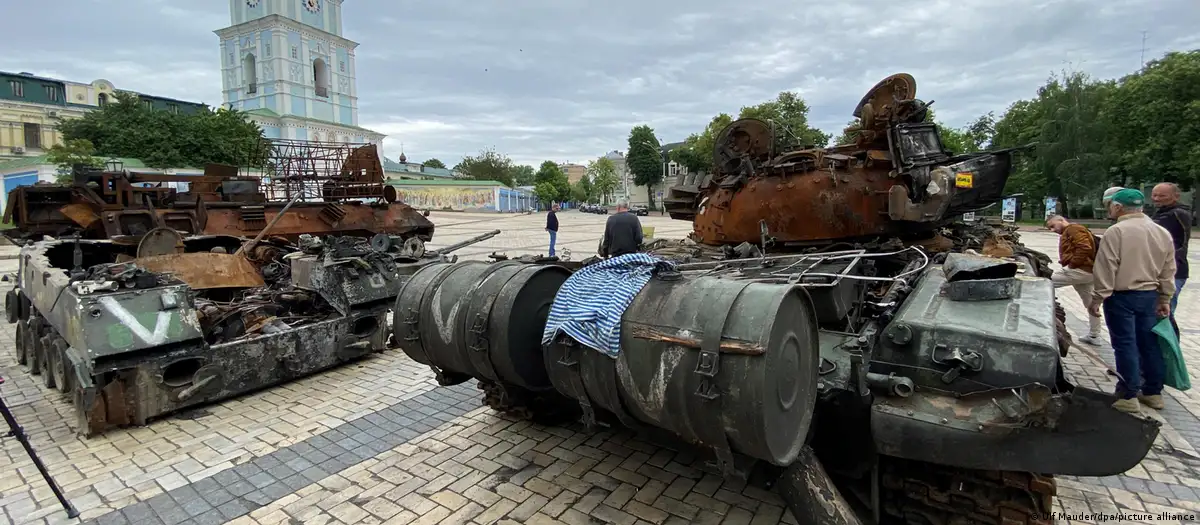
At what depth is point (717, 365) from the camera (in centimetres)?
233

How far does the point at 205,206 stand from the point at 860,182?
970 centimetres

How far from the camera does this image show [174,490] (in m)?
3.73

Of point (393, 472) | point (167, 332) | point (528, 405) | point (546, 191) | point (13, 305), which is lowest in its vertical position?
point (393, 472)

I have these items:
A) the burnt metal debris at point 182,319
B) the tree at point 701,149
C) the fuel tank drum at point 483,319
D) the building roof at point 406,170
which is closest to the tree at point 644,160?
the tree at point 701,149

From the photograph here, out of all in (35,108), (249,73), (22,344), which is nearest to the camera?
(22,344)

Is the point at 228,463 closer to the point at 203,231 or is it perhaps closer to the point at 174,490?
the point at 174,490

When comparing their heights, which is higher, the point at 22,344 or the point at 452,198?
the point at 452,198

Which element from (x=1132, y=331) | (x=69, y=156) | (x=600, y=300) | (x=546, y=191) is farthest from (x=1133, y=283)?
(x=546, y=191)

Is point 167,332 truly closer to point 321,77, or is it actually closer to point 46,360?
point 46,360

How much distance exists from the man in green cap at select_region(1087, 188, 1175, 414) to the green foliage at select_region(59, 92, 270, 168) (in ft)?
131

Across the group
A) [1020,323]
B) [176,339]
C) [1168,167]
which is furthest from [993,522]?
[1168,167]

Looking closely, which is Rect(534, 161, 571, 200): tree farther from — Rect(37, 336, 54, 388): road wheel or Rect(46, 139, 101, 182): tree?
Rect(37, 336, 54, 388): road wheel

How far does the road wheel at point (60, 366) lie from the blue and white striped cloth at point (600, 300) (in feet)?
15.2

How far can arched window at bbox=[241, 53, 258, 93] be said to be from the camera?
5556 centimetres
